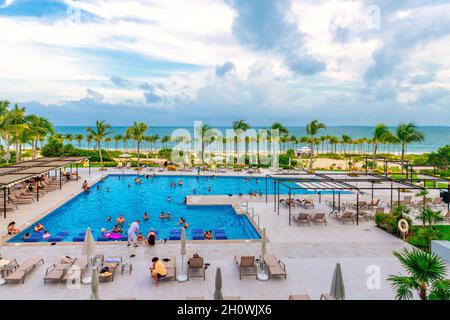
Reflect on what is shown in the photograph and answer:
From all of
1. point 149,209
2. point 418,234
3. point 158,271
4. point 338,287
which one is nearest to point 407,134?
point 418,234

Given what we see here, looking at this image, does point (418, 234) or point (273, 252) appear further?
point (273, 252)

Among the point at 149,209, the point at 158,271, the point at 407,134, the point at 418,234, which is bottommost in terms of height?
the point at 149,209

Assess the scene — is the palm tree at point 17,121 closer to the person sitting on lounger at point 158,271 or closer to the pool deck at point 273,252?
the pool deck at point 273,252

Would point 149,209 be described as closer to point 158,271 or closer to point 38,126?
point 158,271

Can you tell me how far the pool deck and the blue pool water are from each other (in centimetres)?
154

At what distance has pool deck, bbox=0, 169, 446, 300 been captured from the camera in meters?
9.56

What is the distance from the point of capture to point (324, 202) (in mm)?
23062

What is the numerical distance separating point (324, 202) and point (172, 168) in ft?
70.4

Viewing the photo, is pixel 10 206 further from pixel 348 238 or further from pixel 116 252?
pixel 348 238

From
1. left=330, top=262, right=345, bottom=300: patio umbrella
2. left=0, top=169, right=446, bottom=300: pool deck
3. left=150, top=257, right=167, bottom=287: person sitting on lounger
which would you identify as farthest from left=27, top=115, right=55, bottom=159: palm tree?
left=330, top=262, right=345, bottom=300: patio umbrella

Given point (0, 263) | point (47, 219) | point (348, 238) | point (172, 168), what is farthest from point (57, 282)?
point (172, 168)

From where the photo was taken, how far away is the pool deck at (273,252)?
9562 mm

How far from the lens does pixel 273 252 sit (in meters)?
13.0

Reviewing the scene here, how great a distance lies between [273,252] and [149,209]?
40.3 ft
